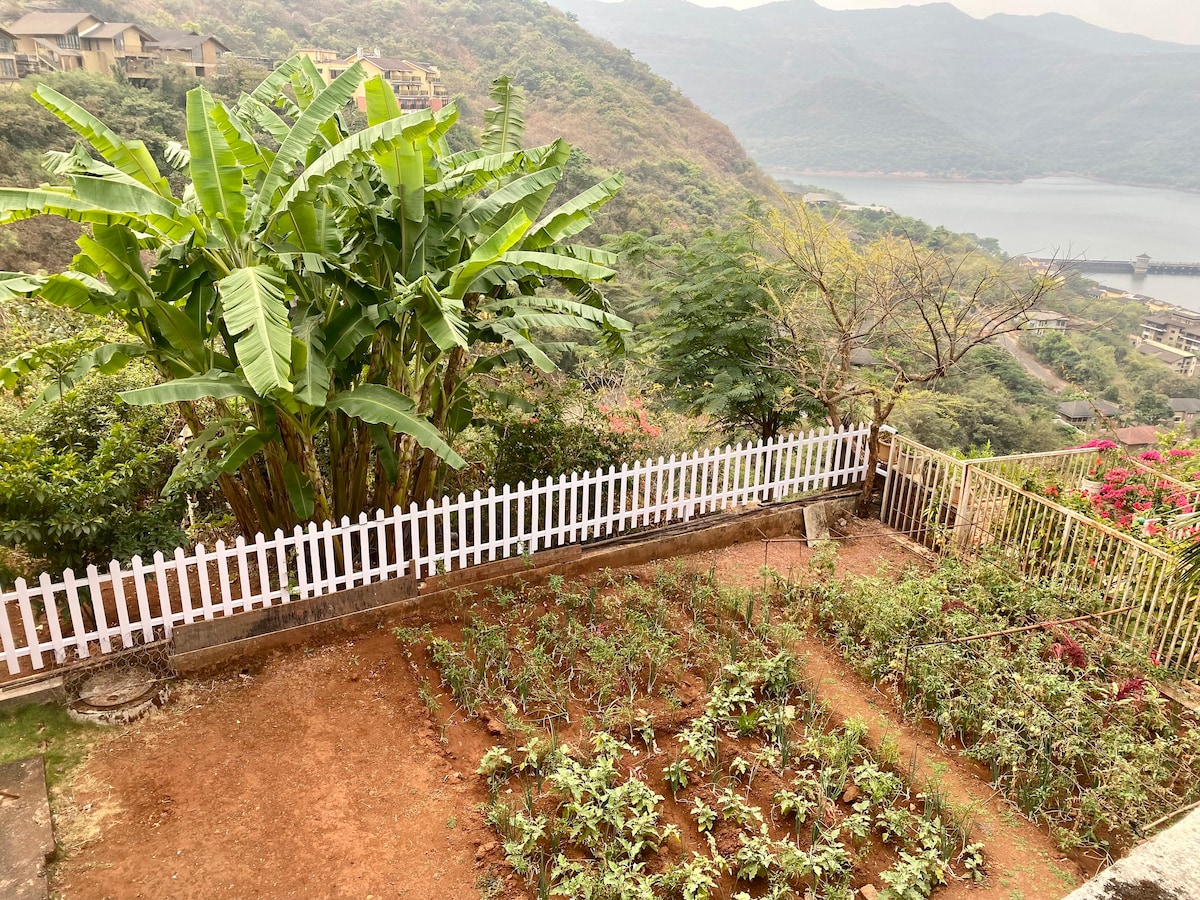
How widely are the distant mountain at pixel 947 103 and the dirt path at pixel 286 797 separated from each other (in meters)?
137

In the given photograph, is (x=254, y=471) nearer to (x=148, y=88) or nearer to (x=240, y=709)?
(x=240, y=709)

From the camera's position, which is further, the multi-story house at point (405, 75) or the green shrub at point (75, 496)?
the multi-story house at point (405, 75)

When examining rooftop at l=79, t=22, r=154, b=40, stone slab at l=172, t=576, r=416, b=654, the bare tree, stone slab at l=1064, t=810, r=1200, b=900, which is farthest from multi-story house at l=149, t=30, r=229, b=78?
stone slab at l=1064, t=810, r=1200, b=900

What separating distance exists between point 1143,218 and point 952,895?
161m

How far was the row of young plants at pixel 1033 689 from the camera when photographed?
16.4ft

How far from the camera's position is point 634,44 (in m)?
170

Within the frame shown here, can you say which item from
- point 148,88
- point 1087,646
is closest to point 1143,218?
point 148,88

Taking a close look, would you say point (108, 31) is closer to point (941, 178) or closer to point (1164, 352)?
point (1164, 352)

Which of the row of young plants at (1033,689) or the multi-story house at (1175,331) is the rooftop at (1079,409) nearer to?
the multi-story house at (1175,331)

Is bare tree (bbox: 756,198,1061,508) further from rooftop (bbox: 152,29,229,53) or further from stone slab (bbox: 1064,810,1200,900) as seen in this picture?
rooftop (bbox: 152,29,229,53)

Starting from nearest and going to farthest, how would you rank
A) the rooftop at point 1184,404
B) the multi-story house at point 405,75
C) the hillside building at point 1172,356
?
1. the rooftop at point 1184,404
2. the hillside building at point 1172,356
3. the multi-story house at point 405,75

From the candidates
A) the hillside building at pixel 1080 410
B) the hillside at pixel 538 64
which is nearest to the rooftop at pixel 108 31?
the hillside at pixel 538 64

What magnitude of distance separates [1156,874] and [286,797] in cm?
474

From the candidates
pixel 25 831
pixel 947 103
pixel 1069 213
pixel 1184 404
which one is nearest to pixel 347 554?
pixel 25 831
